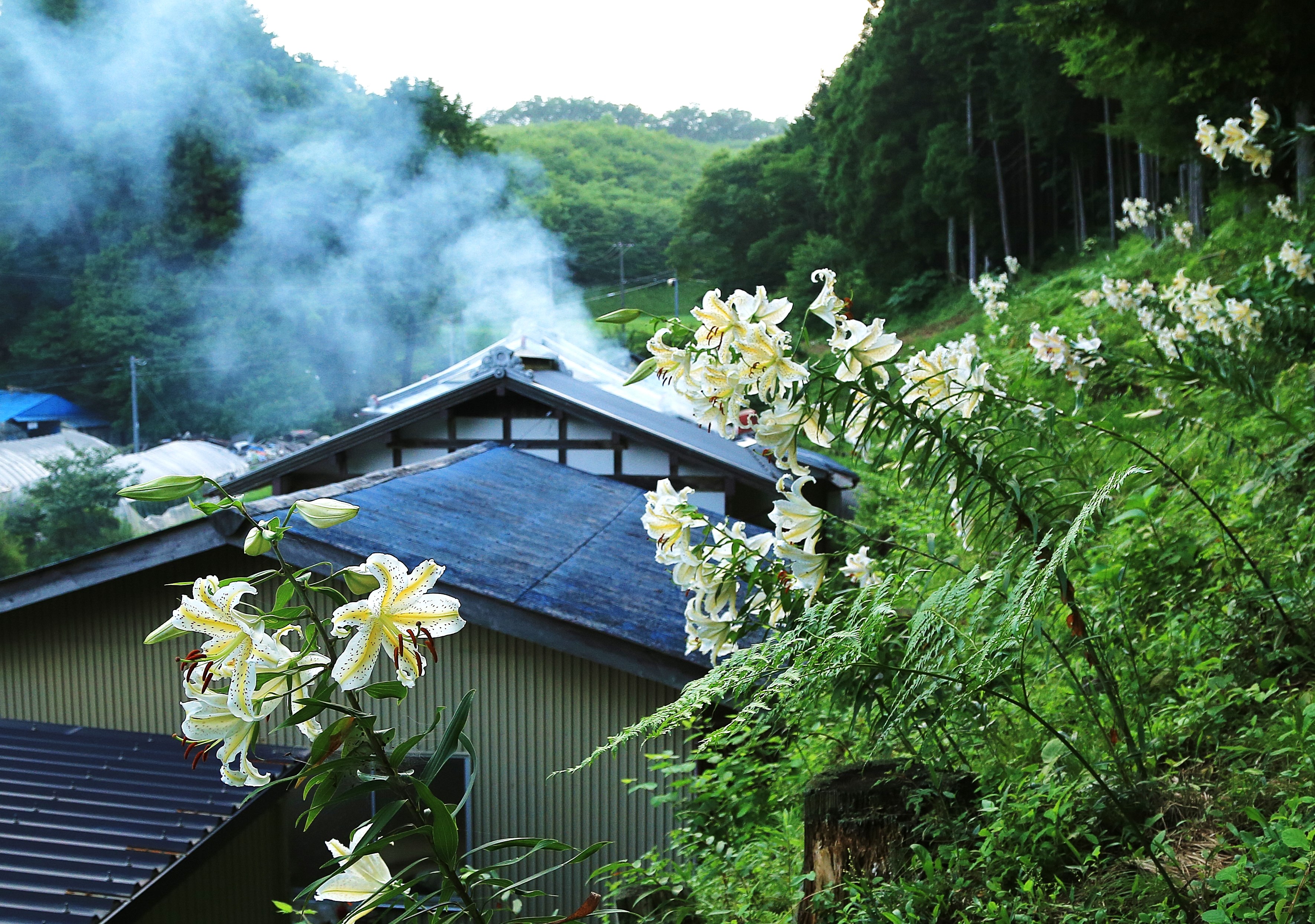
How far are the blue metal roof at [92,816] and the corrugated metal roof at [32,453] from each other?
67.5 feet

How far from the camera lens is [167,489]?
1025 mm

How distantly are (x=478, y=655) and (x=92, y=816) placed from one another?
1618 mm

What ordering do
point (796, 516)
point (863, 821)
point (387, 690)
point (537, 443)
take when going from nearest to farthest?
point (387, 690)
point (796, 516)
point (863, 821)
point (537, 443)

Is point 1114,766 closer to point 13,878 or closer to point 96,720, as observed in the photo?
point 13,878

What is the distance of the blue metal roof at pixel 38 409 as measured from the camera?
27844mm

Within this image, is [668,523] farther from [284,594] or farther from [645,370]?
[284,594]

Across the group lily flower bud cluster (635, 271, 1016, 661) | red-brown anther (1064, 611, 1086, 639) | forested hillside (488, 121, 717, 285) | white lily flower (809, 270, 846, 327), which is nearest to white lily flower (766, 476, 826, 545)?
lily flower bud cluster (635, 271, 1016, 661)

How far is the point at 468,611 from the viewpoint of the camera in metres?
3.98

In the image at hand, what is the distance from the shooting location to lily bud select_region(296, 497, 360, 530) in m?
1.04

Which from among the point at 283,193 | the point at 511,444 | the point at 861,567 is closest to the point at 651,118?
the point at 283,193

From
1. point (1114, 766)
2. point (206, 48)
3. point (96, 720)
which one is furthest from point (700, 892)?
point (206, 48)

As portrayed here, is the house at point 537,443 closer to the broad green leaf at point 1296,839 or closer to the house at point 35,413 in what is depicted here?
the broad green leaf at point 1296,839

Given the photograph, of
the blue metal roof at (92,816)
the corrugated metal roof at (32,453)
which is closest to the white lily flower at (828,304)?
the blue metal roof at (92,816)

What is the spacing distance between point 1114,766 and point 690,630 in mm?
981
